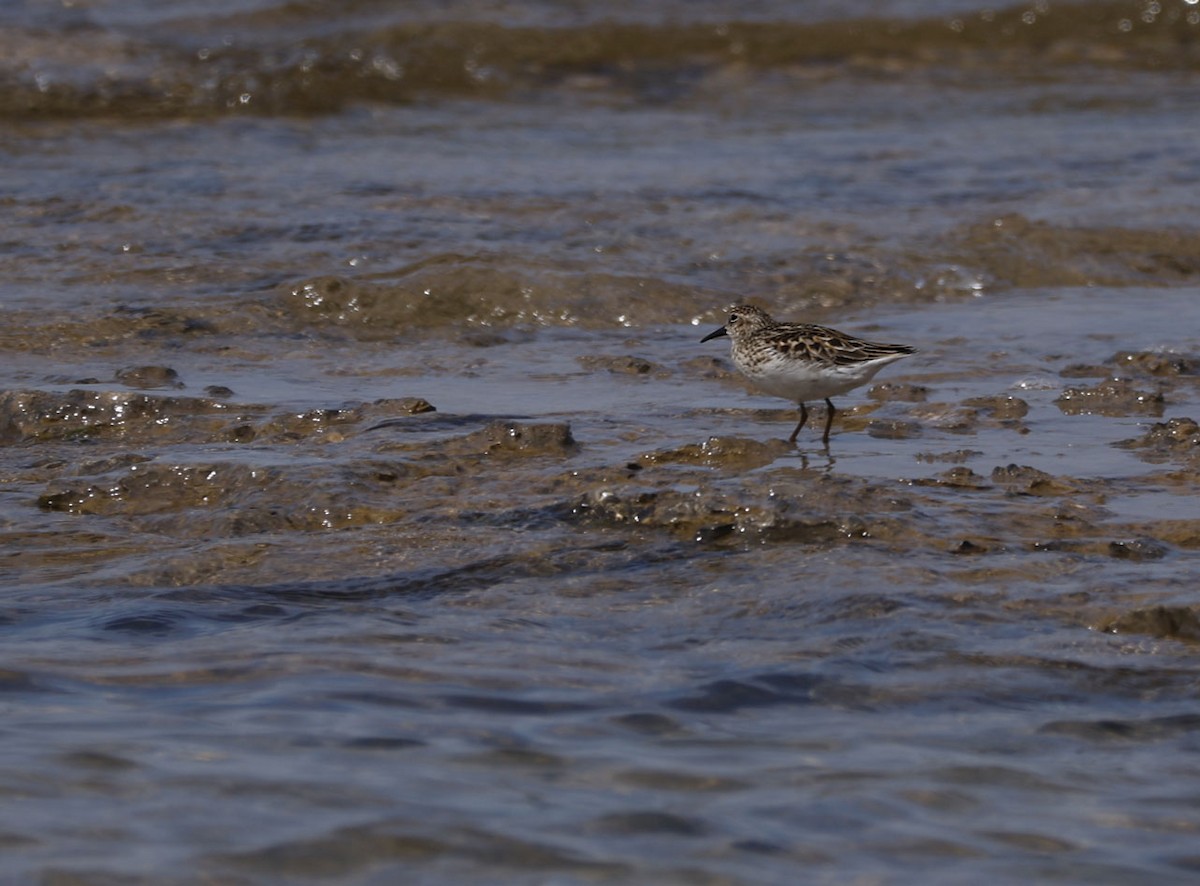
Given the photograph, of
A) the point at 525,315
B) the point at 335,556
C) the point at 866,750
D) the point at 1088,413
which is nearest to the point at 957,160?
the point at 525,315

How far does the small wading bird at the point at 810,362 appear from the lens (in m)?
7.78

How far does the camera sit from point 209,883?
13.9 ft

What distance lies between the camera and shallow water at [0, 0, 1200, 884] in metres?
4.58

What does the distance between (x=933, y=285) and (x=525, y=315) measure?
2650 mm

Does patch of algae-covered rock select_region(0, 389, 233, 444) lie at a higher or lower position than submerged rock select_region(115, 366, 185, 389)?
lower

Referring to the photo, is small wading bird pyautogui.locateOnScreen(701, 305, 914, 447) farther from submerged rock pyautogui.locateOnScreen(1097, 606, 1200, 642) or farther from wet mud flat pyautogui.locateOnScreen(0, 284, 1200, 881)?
submerged rock pyautogui.locateOnScreen(1097, 606, 1200, 642)

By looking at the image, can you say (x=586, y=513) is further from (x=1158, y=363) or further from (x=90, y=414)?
(x=1158, y=363)

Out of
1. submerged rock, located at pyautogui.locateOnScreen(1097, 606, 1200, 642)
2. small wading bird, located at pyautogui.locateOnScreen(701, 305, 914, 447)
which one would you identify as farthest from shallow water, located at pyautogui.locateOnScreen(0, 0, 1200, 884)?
Answer: small wading bird, located at pyautogui.locateOnScreen(701, 305, 914, 447)

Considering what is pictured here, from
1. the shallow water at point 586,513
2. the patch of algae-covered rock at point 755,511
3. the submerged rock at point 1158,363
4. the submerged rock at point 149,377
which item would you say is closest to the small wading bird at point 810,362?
the shallow water at point 586,513

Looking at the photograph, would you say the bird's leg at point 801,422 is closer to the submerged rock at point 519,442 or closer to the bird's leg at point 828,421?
the bird's leg at point 828,421

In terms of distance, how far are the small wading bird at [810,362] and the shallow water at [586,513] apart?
0.27m

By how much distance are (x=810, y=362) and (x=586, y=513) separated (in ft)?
5.17

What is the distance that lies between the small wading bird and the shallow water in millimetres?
266

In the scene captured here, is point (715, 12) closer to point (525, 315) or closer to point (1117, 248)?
point (1117, 248)
